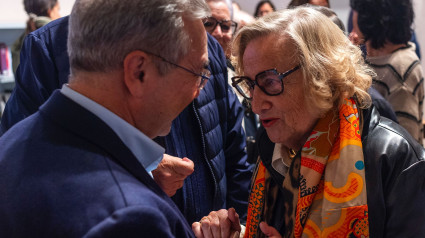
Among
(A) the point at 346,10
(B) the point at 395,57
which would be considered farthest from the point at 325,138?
(A) the point at 346,10

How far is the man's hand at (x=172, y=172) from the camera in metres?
1.49

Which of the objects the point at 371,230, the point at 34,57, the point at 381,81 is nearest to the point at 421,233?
the point at 371,230

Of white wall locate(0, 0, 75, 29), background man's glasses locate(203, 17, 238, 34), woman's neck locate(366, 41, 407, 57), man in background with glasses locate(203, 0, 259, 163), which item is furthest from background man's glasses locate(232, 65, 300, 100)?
white wall locate(0, 0, 75, 29)

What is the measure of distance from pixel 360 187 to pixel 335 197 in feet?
0.27

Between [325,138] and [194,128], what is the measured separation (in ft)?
1.94

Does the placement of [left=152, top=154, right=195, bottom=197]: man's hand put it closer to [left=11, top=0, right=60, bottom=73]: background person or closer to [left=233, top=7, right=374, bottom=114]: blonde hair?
[left=233, top=7, right=374, bottom=114]: blonde hair

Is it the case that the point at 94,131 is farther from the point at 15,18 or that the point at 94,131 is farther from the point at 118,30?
the point at 15,18

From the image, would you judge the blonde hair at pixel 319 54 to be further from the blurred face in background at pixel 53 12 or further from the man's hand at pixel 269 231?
the blurred face in background at pixel 53 12

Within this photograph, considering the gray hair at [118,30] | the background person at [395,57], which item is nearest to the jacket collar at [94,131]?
the gray hair at [118,30]

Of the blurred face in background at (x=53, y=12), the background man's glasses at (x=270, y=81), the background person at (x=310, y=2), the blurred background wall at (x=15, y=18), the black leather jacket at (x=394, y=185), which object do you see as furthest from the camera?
the blurred background wall at (x=15, y=18)

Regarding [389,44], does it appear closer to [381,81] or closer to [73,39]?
[381,81]

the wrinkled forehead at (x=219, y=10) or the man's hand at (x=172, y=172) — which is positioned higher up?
the wrinkled forehead at (x=219, y=10)

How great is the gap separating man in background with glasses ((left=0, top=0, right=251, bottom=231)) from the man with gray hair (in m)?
0.09

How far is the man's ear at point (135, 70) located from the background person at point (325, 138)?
62cm
